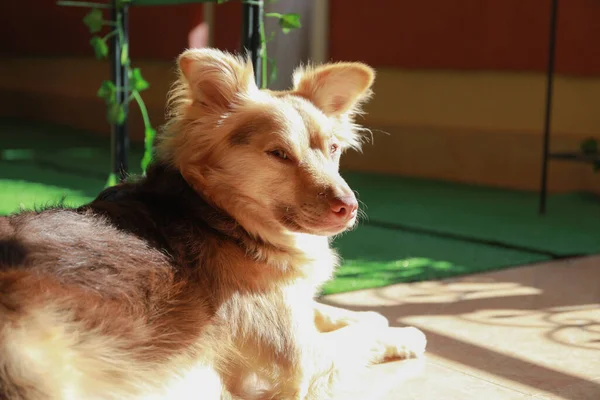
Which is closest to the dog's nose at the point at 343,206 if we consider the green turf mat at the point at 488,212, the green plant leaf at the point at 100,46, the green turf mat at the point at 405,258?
the green turf mat at the point at 405,258

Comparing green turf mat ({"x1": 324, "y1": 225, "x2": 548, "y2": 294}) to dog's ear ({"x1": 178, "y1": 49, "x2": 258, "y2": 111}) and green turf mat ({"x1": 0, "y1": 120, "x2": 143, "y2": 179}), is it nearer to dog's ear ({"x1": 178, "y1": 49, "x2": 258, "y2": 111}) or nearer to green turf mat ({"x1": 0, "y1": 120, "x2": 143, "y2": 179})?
dog's ear ({"x1": 178, "y1": 49, "x2": 258, "y2": 111})

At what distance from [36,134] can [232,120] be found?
7356mm

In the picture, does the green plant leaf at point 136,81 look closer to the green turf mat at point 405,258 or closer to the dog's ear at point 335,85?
the green turf mat at point 405,258

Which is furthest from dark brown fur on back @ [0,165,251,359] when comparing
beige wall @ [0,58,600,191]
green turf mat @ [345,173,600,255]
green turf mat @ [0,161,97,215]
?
beige wall @ [0,58,600,191]

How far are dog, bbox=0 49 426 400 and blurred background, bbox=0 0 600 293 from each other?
1.85 metres

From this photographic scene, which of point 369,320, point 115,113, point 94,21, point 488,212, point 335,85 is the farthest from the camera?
point 488,212

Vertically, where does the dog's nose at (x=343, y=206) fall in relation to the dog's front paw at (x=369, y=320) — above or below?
above

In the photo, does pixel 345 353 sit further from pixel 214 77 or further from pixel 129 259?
pixel 214 77

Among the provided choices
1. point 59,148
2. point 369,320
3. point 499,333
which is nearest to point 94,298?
point 369,320

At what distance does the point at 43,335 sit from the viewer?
5.81 ft

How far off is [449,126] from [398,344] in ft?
14.3

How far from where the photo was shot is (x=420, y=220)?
16.1 feet

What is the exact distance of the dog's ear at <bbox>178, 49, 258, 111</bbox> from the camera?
7.52ft

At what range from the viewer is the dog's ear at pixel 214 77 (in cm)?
229
